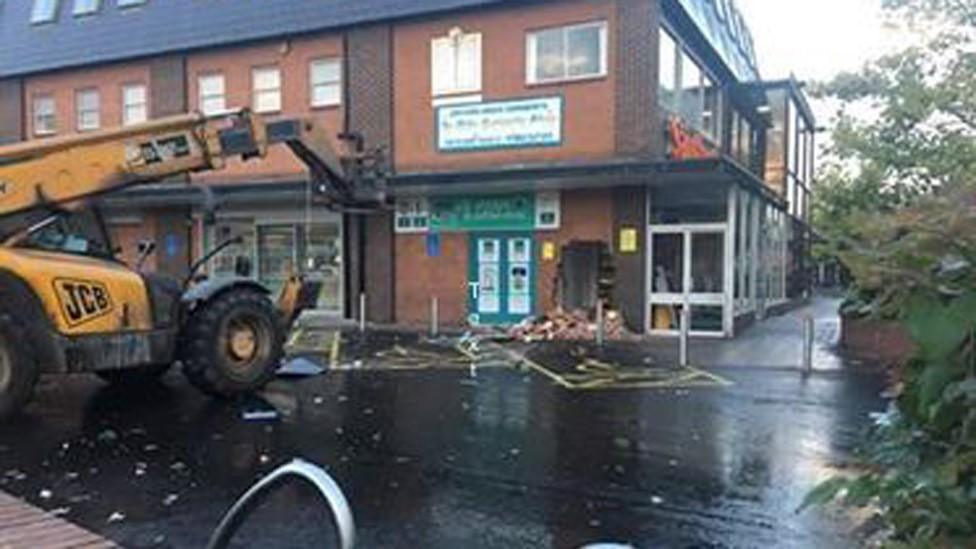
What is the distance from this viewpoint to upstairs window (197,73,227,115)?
970 inches

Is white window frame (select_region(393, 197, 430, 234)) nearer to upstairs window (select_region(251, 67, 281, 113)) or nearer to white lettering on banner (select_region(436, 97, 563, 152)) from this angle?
white lettering on banner (select_region(436, 97, 563, 152))

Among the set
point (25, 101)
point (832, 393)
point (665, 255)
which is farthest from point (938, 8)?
point (25, 101)

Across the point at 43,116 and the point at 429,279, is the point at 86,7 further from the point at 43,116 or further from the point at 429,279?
the point at 429,279

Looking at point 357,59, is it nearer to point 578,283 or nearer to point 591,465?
point 578,283

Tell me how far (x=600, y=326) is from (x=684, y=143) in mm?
5457

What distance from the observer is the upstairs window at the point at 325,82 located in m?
23.0

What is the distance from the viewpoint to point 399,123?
72.8ft

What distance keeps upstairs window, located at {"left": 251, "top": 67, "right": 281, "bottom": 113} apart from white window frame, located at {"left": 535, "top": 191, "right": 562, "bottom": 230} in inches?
313

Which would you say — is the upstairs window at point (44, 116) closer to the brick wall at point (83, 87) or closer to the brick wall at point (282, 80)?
the brick wall at point (83, 87)

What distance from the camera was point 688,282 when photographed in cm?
1958

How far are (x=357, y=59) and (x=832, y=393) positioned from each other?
1490 centimetres

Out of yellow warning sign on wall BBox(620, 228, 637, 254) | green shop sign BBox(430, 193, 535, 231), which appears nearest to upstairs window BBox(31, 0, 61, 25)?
green shop sign BBox(430, 193, 535, 231)

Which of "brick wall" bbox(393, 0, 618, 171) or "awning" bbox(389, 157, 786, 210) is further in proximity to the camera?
"brick wall" bbox(393, 0, 618, 171)

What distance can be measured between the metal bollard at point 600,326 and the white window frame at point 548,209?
210 cm
